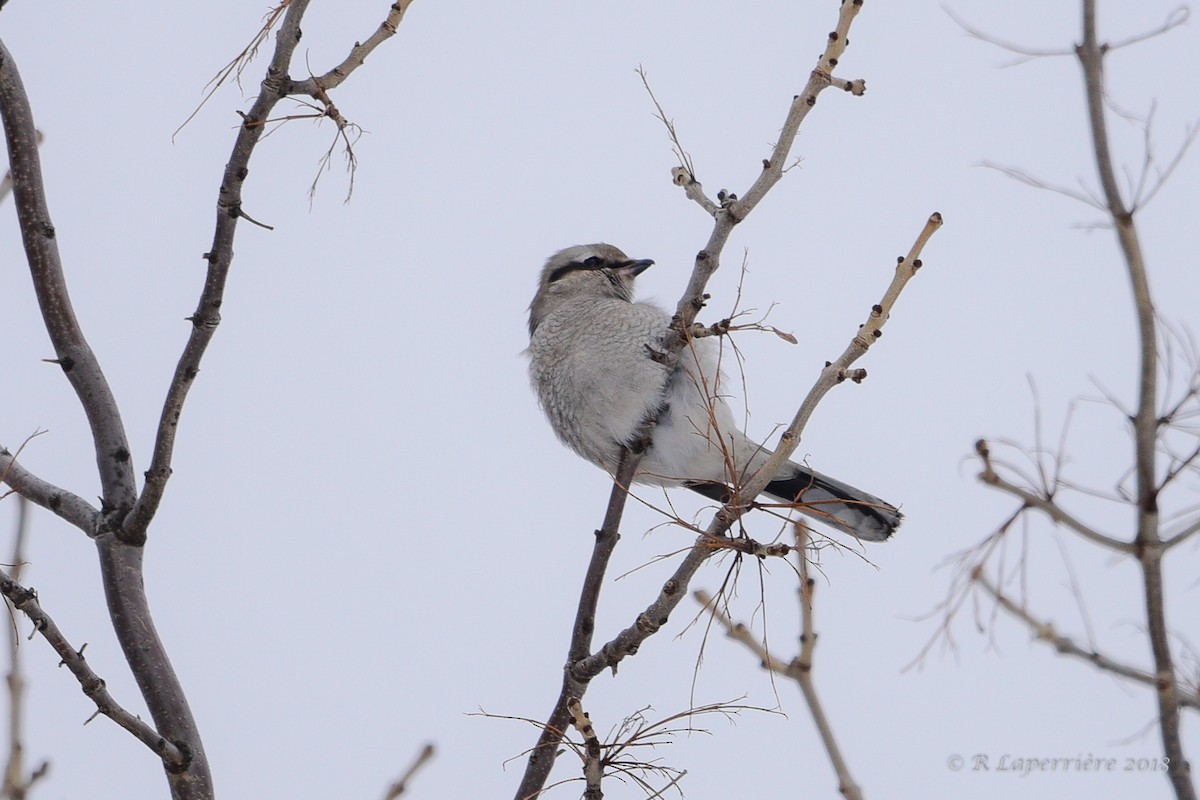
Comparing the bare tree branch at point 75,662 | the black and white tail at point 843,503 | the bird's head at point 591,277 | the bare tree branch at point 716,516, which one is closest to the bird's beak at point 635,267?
the bird's head at point 591,277

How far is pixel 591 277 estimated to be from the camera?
5664 millimetres

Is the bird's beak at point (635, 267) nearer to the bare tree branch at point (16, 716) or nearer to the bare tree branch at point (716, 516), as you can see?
the bare tree branch at point (716, 516)

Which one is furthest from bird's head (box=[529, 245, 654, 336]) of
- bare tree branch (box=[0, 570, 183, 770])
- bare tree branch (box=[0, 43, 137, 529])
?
bare tree branch (box=[0, 570, 183, 770])

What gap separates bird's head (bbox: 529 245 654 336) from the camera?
5629 millimetres

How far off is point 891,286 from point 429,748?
1273 millimetres

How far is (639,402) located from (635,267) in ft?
3.98

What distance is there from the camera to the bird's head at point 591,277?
5.63m

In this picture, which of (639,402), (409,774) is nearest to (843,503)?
(639,402)

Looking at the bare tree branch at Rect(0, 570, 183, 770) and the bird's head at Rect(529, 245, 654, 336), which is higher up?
the bird's head at Rect(529, 245, 654, 336)

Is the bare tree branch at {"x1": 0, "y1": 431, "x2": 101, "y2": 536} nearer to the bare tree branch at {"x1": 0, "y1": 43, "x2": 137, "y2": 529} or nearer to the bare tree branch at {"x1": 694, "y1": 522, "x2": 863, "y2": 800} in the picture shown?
the bare tree branch at {"x1": 0, "y1": 43, "x2": 137, "y2": 529}

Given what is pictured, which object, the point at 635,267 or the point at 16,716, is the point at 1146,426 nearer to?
the point at 16,716

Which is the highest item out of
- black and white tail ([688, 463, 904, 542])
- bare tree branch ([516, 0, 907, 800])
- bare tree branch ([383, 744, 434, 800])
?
black and white tail ([688, 463, 904, 542])

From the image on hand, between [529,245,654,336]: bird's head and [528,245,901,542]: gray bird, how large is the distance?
4 centimetres

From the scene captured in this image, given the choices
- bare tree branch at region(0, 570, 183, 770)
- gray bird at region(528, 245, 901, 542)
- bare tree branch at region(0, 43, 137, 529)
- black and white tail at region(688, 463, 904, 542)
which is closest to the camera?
bare tree branch at region(0, 570, 183, 770)
